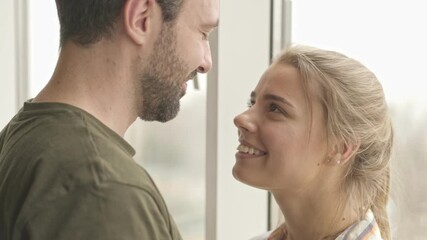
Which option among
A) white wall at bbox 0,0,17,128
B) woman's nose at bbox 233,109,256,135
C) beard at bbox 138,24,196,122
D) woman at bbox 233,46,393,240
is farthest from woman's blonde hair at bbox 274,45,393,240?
white wall at bbox 0,0,17,128

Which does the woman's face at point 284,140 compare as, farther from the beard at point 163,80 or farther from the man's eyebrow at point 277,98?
the beard at point 163,80

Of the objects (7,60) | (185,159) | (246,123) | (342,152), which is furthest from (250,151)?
(7,60)

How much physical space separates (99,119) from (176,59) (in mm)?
189

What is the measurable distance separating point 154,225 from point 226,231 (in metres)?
0.92

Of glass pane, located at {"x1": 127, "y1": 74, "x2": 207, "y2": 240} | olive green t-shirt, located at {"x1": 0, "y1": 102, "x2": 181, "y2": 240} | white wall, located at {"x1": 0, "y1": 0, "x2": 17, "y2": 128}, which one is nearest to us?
olive green t-shirt, located at {"x1": 0, "y1": 102, "x2": 181, "y2": 240}

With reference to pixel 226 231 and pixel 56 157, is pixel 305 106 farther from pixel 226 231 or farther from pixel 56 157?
pixel 56 157

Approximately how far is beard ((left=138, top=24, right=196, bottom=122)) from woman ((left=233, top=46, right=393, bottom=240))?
320 millimetres

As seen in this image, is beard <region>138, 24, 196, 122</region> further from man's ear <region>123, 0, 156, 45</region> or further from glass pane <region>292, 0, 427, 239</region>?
glass pane <region>292, 0, 427, 239</region>

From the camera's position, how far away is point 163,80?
1.04 m

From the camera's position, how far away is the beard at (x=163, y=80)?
1.01m

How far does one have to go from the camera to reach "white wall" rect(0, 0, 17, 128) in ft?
7.71

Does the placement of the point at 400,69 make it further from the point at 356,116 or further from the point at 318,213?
the point at 318,213

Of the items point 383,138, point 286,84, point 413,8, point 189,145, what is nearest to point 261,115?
point 286,84

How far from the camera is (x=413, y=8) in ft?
4.66
